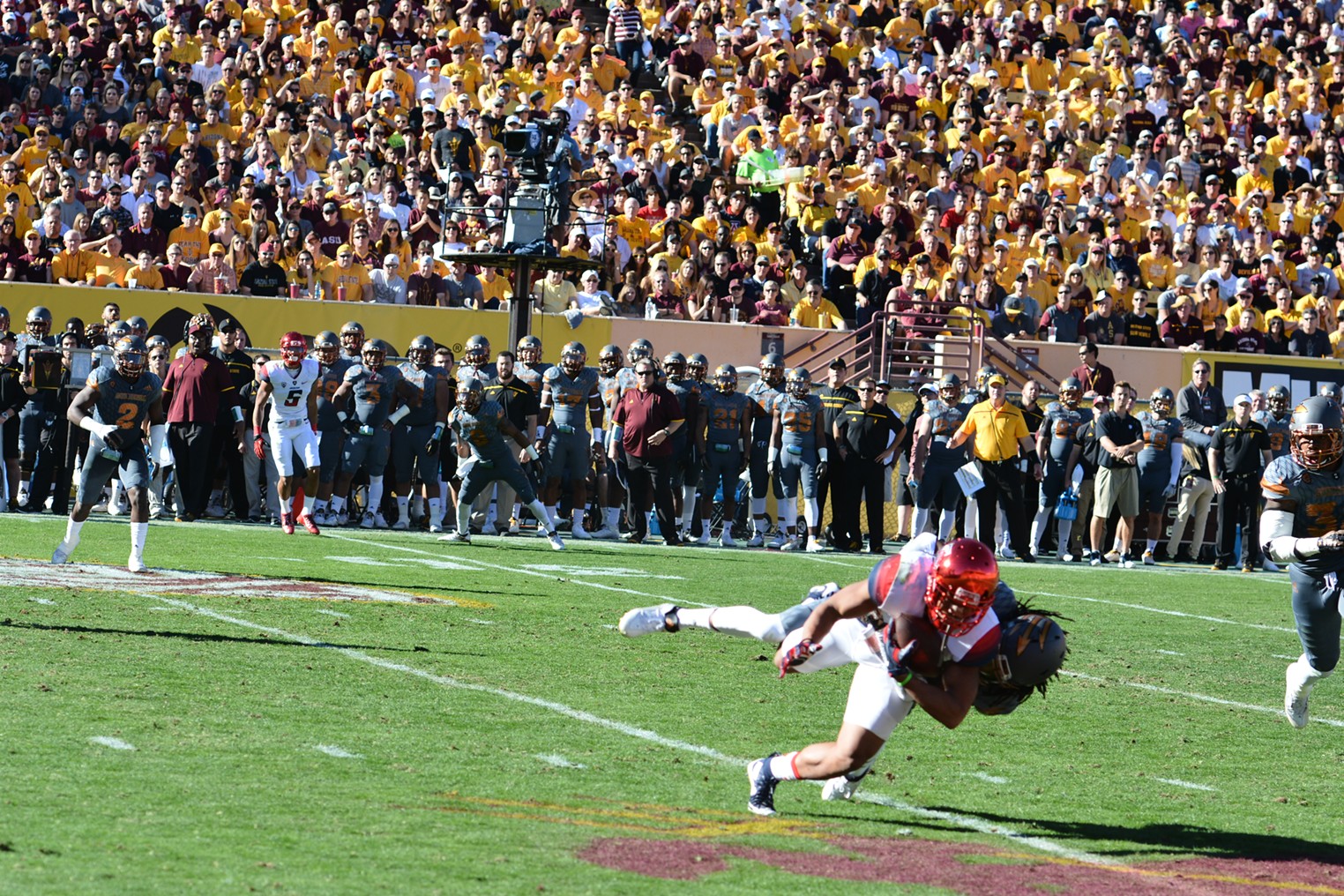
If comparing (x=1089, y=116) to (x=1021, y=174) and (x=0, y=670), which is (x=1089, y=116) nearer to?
(x=1021, y=174)

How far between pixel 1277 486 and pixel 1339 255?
15.4 meters

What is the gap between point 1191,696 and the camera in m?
8.96

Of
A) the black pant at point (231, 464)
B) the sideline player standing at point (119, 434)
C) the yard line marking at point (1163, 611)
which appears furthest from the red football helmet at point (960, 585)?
the black pant at point (231, 464)

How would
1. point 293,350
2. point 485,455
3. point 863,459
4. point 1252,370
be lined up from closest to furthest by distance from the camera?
point 485,455 < point 293,350 < point 863,459 < point 1252,370

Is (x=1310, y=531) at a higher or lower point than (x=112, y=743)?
higher

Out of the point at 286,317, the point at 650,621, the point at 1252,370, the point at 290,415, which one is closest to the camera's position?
the point at 650,621

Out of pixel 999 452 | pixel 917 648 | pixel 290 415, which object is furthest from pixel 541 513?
pixel 917 648

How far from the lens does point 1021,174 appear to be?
22.7 meters

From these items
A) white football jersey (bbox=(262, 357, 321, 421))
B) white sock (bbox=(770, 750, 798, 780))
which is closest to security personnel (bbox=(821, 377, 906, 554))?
white football jersey (bbox=(262, 357, 321, 421))

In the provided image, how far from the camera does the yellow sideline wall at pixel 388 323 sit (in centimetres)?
1803

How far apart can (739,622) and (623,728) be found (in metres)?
0.99

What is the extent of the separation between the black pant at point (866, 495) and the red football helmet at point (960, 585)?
1167cm

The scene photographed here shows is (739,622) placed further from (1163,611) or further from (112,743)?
(1163,611)

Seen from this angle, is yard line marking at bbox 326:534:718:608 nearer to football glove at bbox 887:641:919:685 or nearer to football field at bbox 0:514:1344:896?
football field at bbox 0:514:1344:896
